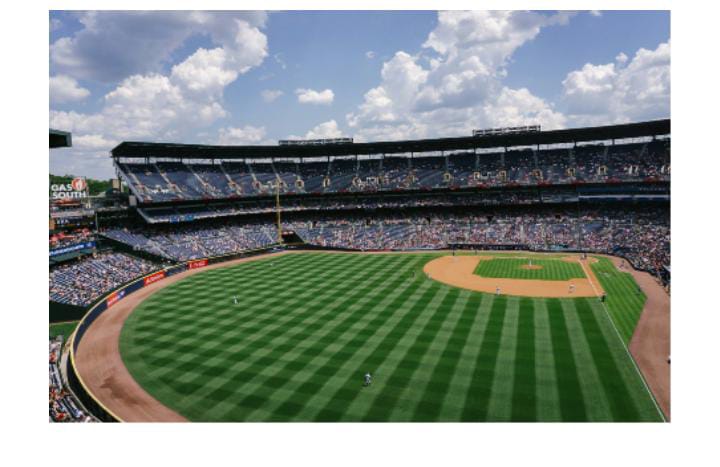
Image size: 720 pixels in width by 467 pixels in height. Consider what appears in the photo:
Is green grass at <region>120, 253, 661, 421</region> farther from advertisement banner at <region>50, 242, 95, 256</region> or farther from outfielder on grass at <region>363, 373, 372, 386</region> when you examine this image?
advertisement banner at <region>50, 242, 95, 256</region>

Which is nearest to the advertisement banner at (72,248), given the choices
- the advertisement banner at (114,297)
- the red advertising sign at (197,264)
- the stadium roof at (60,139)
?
the advertisement banner at (114,297)

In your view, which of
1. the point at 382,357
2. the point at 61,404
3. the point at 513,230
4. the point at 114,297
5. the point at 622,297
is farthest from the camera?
the point at 513,230

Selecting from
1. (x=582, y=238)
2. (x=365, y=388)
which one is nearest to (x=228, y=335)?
(x=365, y=388)

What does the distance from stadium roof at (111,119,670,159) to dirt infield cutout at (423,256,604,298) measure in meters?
25.9

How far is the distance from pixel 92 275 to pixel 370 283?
1122 inches

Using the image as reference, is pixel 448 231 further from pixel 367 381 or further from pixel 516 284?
pixel 367 381

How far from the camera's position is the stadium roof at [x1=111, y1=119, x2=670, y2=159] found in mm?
62344

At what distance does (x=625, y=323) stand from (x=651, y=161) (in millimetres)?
49551

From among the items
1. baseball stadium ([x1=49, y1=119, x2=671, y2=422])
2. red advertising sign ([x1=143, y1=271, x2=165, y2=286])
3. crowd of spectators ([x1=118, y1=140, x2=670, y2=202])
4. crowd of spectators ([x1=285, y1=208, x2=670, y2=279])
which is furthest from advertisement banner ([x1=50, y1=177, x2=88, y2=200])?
crowd of spectators ([x1=285, y1=208, x2=670, y2=279])

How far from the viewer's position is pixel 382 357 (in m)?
24.1

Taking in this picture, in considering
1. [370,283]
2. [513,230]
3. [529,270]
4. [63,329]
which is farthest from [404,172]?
[63,329]

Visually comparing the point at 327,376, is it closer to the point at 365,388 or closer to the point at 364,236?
the point at 365,388

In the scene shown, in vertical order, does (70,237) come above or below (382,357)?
above

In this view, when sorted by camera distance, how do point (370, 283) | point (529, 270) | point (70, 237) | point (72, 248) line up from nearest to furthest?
point (370, 283) < point (72, 248) < point (529, 270) < point (70, 237)
